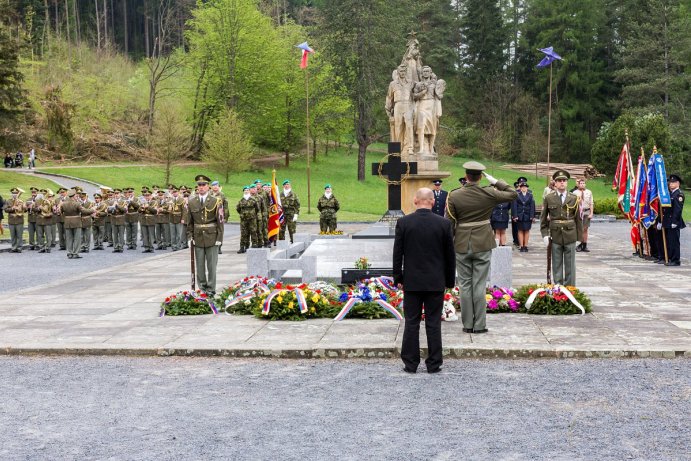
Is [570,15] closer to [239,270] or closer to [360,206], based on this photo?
[360,206]

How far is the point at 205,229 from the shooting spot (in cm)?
1222

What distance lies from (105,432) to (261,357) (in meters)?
2.67

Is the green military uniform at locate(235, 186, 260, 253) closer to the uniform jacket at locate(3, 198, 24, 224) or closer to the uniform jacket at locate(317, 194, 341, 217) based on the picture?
the uniform jacket at locate(317, 194, 341, 217)

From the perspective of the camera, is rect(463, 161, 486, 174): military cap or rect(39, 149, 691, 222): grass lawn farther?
rect(39, 149, 691, 222): grass lawn

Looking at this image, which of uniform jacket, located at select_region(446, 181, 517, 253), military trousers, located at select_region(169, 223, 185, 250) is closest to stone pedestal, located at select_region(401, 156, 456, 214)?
military trousers, located at select_region(169, 223, 185, 250)

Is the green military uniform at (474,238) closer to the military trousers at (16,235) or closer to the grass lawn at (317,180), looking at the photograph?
the military trousers at (16,235)

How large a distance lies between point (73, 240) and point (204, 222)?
32.8 ft

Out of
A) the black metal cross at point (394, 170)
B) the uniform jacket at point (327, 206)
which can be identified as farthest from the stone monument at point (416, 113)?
the black metal cross at point (394, 170)

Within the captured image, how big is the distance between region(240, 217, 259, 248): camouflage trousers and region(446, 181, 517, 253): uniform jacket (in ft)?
37.9

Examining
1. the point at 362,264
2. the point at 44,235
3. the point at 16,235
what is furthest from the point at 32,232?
the point at 362,264

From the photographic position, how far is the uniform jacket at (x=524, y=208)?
20.0 metres

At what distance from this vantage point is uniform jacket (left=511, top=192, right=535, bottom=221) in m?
20.0

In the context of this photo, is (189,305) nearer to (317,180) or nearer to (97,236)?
(97,236)

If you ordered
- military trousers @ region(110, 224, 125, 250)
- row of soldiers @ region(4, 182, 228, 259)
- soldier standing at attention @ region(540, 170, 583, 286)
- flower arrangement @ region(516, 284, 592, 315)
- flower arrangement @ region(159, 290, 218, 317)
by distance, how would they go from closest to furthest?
1. flower arrangement @ region(516, 284, 592, 315)
2. flower arrangement @ region(159, 290, 218, 317)
3. soldier standing at attention @ region(540, 170, 583, 286)
4. row of soldiers @ region(4, 182, 228, 259)
5. military trousers @ region(110, 224, 125, 250)
